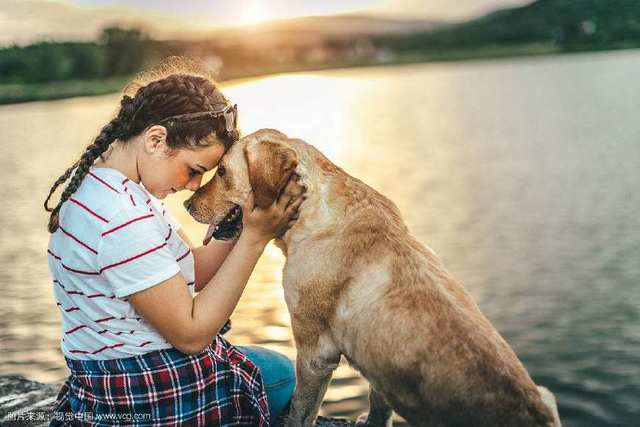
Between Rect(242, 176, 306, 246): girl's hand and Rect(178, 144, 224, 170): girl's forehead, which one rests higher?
Rect(178, 144, 224, 170): girl's forehead

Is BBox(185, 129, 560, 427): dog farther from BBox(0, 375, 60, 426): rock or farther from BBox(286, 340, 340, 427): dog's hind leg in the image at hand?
BBox(0, 375, 60, 426): rock

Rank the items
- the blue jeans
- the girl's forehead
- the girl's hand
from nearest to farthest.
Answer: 1. the girl's forehead
2. the girl's hand
3. the blue jeans

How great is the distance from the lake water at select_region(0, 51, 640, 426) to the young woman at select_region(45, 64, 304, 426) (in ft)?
3.77

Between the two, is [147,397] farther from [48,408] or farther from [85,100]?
[85,100]

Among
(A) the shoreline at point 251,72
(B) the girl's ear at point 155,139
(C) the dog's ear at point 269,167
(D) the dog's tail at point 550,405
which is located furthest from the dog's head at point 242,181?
(A) the shoreline at point 251,72

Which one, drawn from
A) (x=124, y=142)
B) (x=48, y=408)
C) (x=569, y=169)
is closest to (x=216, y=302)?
(x=124, y=142)

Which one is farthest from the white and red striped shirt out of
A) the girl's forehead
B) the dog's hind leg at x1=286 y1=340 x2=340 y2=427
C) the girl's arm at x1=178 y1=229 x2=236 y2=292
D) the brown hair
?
the dog's hind leg at x1=286 y1=340 x2=340 y2=427

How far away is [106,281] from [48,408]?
6.72 feet

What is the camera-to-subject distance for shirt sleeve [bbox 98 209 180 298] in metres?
3.14

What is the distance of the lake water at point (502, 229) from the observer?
27.3ft

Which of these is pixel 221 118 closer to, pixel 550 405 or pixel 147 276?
pixel 147 276

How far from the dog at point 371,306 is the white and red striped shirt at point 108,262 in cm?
73

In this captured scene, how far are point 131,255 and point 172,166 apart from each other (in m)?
0.56

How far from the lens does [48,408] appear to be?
4824 mm
